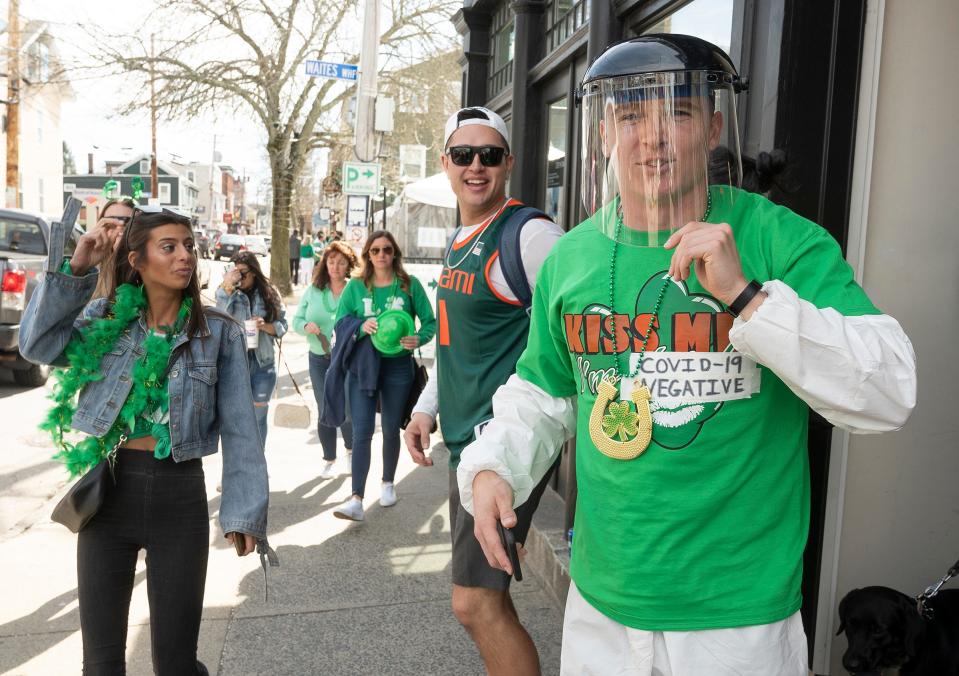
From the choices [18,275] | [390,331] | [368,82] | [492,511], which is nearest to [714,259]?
[492,511]

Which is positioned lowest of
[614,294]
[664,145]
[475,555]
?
[475,555]

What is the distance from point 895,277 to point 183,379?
2.21m

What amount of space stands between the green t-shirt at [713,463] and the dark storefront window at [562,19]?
146 inches

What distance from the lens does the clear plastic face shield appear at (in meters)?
1.63

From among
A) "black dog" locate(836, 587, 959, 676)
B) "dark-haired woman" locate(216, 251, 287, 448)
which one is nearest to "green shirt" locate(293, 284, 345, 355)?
"dark-haired woman" locate(216, 251, 287, 448)

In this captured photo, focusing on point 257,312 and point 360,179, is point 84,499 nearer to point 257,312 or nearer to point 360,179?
point 257,312

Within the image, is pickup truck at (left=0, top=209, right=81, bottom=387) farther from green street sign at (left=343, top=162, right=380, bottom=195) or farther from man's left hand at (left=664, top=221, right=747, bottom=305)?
man's left hand at (left=664, top=221, right=747, bottom=305)

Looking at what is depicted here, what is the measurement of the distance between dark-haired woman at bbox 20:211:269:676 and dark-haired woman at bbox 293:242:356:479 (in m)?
3.62

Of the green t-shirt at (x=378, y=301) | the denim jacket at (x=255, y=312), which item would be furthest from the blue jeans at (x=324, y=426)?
the green t-shirt at (x=378, y=301)

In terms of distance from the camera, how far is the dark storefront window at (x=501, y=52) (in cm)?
691

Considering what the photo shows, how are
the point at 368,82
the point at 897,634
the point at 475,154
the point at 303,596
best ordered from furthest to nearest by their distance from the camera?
1. the point at 368,82
2. the point at 303,596
3. the point at 475,154
4. the point at 897,634

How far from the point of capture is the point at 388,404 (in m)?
5.83

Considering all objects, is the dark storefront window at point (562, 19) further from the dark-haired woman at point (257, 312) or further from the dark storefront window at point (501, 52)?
the dark-haired woman at point (257, 312)

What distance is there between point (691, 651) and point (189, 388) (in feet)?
6.05
